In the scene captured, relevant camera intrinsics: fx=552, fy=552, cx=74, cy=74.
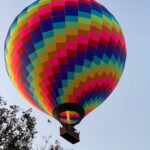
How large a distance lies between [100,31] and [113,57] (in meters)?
2.20

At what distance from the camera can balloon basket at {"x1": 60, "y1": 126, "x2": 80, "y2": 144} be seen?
37.3 meters

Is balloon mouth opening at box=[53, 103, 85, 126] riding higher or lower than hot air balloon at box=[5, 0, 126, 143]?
lower

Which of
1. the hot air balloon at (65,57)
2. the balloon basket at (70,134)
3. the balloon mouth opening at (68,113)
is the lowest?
the balloon basket at (70,134)

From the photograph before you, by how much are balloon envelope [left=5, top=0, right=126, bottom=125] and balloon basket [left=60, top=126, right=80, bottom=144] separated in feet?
2.85

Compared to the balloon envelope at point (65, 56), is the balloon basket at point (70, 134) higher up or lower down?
lower down

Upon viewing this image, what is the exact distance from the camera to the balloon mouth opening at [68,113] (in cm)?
3812

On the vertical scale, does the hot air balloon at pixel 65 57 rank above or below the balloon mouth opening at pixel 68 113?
above

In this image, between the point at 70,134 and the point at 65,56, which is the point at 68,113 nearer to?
the point at 70,134

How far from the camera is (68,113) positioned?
126ft

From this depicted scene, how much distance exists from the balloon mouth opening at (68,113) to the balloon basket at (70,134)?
25.1 inches

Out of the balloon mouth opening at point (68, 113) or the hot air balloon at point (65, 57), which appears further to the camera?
the hot air balloon at point (65, 57)

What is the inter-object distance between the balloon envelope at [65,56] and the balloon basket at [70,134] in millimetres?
868

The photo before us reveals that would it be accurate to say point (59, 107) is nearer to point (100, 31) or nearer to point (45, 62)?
point (45, 62)

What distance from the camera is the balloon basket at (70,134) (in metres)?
37.3
